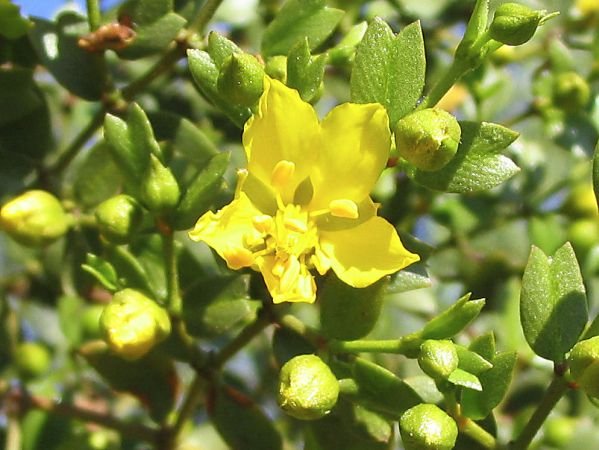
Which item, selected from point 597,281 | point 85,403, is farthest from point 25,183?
point 597,281

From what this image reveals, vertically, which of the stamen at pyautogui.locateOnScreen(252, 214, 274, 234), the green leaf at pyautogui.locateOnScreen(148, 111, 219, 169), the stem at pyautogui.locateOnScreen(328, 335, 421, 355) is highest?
the stamen at pyautogui.locateOnScreen(252, 214, 274, 234)

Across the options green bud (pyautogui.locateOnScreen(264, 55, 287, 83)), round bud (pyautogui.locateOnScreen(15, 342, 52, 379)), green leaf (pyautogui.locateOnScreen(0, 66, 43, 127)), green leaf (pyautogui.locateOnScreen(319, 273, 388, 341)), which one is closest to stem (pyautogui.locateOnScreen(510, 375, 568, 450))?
green leaf (pyautogui.locateOnScreen(319, 273, 388, 341))

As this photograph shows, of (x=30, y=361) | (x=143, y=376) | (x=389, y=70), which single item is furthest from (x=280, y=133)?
(x=30, y=361)

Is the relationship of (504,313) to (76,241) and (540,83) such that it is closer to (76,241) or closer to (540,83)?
(540,83)

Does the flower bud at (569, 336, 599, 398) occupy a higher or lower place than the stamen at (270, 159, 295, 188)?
lower

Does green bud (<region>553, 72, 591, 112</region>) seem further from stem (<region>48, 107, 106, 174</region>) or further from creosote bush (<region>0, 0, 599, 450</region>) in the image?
stem (<region>48, 107, 106, 174</region>)

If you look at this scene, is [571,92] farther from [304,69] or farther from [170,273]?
[170,273]

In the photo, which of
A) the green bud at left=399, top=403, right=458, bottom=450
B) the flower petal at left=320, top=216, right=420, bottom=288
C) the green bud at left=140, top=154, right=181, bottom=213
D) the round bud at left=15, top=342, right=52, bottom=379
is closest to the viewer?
the green bud at left=399, top=403, right=458, bottom=450

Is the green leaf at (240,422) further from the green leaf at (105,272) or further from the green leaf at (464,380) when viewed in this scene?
the green leaf at (464,380)
